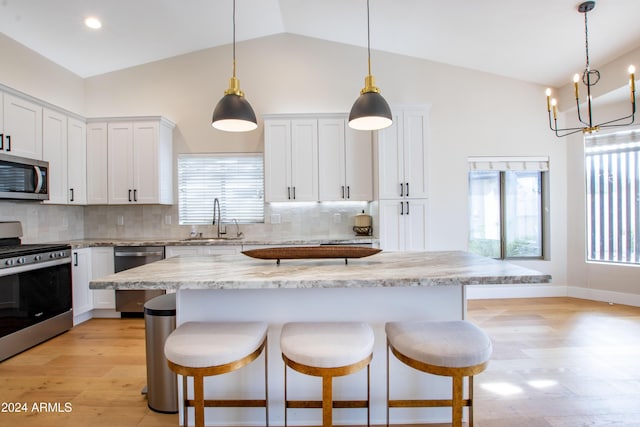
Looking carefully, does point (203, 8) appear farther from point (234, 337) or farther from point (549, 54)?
point (549, 54)

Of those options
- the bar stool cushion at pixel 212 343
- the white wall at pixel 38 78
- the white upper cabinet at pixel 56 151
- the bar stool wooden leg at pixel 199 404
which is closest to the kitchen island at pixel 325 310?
the bar stool cushion at pixel 212 343

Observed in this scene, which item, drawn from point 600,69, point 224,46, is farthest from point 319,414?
point 600,69

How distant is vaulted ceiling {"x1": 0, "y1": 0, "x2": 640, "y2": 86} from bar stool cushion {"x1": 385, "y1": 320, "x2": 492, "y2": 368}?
125 inches

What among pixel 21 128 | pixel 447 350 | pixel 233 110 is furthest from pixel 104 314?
pixel 447 350

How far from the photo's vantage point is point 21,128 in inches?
121

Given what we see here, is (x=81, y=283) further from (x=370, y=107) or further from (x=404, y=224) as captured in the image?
(x=404, y=224)

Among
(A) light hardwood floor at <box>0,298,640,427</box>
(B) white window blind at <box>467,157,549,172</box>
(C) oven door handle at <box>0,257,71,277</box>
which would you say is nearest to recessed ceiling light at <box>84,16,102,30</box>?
(C) oven door handle at <box>0,257,71,277</box>

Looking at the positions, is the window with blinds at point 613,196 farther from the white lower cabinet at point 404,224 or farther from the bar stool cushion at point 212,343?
the bar stool cushion at point 212,343

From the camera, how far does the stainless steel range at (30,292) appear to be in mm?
2613

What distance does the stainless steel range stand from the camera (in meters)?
2.61

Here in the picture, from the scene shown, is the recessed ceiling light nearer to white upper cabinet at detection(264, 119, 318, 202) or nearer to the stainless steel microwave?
the stainless steel microwave

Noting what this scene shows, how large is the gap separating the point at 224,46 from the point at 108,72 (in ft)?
5.31

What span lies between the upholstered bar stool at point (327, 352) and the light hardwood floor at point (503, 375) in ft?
3.63

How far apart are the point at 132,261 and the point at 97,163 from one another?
1.39 meters
